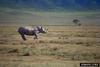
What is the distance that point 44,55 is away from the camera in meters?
5.86

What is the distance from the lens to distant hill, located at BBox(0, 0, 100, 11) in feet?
19.2

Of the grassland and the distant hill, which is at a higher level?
the distant hill

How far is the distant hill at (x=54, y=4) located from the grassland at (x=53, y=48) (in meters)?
0.30

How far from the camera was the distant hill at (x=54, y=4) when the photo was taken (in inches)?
230

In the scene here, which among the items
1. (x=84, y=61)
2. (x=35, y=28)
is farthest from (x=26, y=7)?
(x=84, y=61)

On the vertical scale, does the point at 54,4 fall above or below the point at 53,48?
above

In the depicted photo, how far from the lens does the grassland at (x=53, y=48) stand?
5852mm

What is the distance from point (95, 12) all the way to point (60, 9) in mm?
528

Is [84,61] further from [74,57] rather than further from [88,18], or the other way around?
[88,18]

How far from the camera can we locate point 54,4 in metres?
5.86

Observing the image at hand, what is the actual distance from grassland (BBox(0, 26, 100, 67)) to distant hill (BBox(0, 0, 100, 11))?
303mm

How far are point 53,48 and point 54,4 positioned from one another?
0.66 m

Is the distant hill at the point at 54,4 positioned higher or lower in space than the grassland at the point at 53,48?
higher

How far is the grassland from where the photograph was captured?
5.85 m
